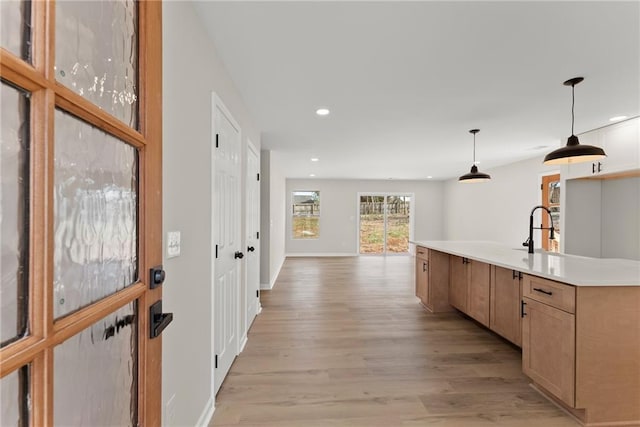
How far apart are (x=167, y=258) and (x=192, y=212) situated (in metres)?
0.35

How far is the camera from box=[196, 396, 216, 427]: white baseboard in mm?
1686

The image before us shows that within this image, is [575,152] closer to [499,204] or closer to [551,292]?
[551,292]

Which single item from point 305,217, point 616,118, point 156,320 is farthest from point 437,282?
→ point 305,217

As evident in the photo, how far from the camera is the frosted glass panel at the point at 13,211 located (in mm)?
446

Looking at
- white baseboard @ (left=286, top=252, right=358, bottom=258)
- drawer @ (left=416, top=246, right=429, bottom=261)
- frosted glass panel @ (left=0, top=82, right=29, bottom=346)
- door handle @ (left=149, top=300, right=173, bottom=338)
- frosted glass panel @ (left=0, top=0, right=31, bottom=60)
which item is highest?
frosted glass panel @ (left=0, top=0, right=31, bottom=60)

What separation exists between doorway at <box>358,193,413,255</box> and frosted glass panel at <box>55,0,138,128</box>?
28.1ft

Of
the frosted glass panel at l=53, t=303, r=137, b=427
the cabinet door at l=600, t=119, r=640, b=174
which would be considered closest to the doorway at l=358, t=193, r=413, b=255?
the cabinet door at l=600, t=119, r=640, b=174

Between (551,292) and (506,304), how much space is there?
2.99ft

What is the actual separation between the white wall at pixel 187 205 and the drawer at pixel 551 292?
89.2 inches

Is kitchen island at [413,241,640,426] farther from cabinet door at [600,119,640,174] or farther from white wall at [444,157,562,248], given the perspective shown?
white wall at [444,157,562,248]

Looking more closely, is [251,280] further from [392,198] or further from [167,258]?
[392,198]

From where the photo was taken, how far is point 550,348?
1.94 m

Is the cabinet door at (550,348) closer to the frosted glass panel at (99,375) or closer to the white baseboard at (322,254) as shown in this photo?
the frosted glass panel at (99,375)

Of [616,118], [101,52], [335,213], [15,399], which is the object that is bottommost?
[15,399]
